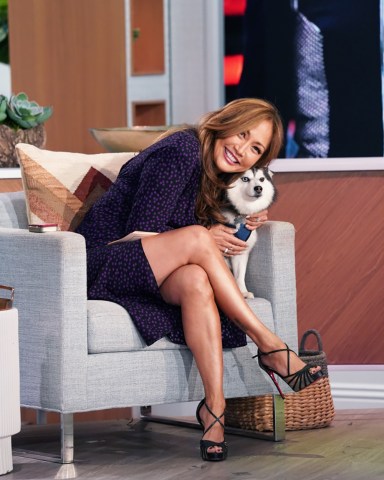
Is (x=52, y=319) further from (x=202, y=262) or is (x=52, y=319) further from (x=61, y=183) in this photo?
(x=61, y=183)

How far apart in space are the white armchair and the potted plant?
619 mm

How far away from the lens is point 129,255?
320cm

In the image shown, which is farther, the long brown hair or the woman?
the long brown hair

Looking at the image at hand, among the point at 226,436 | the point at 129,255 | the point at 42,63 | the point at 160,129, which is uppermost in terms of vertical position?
the point at 42,63

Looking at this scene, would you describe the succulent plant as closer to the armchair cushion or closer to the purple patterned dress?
the purple patterned dress

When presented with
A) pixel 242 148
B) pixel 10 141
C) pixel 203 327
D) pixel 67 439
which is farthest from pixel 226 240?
pixel 10 141

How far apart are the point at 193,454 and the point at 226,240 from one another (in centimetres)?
65

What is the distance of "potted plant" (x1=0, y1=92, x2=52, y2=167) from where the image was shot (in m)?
3.88

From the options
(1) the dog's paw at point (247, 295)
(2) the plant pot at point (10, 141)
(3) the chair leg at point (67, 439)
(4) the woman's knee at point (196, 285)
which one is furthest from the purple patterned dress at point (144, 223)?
(2) the plant pot at point (10, 141)

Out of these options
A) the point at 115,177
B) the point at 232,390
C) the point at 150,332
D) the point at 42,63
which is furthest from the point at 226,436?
the point at 42,63

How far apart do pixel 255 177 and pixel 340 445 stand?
86cm

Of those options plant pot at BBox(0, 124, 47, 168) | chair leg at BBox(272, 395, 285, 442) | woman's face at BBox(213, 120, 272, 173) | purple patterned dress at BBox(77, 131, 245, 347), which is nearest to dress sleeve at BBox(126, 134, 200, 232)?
purple patterned dress at BBox(77, 131, 245, 347)

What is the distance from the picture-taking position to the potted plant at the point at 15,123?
388cm

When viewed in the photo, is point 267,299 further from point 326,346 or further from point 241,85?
point 241,85
